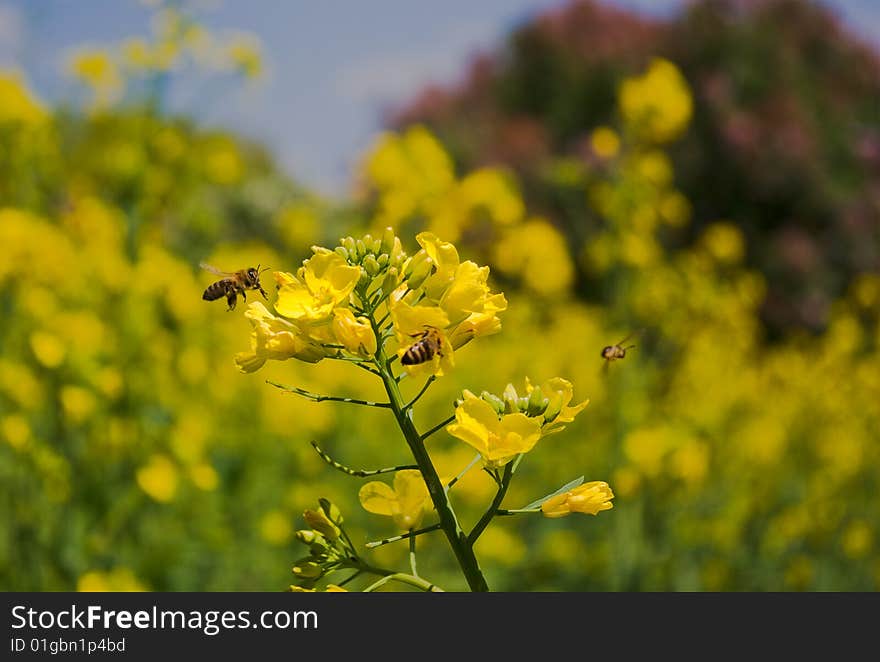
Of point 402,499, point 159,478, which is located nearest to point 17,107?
point 159,478

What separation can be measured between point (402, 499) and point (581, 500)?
211 millimetres

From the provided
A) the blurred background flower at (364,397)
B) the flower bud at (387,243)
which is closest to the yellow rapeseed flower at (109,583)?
the blurred background flower at (364,397)

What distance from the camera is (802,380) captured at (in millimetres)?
7477

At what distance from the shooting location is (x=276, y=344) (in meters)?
1.07

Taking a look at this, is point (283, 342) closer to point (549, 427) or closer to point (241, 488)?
point (549, 427)

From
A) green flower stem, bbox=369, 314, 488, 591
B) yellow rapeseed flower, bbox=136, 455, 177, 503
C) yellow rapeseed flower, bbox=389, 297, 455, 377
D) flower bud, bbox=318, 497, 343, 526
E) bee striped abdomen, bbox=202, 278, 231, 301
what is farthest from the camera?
yellow rapeseed flower, bbox=136, 455, 177, 503

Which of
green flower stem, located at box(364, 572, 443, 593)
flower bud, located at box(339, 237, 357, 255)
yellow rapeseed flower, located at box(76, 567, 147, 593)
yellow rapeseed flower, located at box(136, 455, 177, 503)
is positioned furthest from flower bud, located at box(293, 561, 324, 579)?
yellow rapeseed flower, located at box(136, 455, 177, 503)

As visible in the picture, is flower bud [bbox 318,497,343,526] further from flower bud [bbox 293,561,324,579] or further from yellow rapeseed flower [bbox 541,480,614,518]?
yellow rapeseed flower [bbox 541,480,614,518]

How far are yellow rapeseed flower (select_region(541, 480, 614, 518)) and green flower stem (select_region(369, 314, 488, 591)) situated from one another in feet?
0.46

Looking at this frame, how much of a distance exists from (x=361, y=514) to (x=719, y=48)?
8.59m

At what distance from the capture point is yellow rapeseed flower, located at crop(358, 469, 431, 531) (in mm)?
1094
